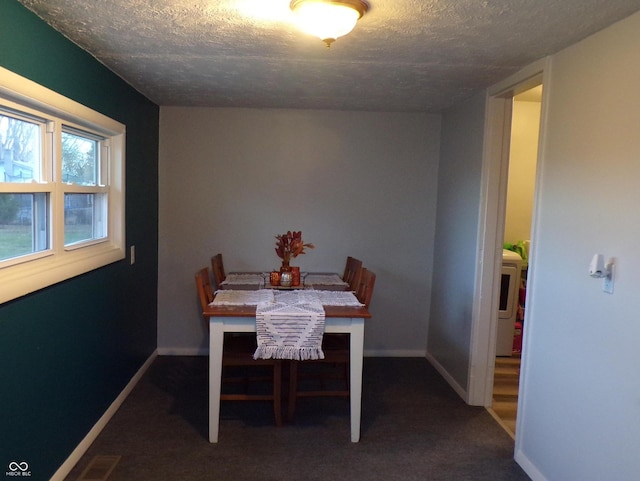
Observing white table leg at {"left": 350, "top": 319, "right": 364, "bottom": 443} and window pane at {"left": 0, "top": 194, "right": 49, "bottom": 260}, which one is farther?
white table leg at {"left": 350, "top": 319, "right": 364, "bottom": 443}

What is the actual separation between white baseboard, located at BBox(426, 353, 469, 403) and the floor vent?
2.25 m

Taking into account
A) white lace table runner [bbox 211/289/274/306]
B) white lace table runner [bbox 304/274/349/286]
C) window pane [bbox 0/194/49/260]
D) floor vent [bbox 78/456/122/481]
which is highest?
window pane [bbox 0/194/49/260]

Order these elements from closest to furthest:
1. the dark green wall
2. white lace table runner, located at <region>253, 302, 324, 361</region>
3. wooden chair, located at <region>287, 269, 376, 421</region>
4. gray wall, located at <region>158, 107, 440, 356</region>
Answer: the dark green wall → white lace table runner, located at <region>253, 302, 324, 361</region> → wooden chair, located at <region>287, 269, 376, 421</region> → gray wall, located at <region>158, 107, 440, 356</region>

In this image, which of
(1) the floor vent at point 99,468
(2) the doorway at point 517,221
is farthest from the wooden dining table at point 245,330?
(2) the doorway at point 517,221

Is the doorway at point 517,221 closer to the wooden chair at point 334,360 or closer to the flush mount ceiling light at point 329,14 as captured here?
the wooden chair at point 334,360

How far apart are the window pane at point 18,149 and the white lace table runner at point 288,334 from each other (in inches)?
50.4

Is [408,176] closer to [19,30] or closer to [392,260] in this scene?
[392,260]

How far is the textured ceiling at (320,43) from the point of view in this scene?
71.9 inches

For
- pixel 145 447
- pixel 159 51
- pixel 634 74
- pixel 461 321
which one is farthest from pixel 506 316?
pixel 159 51

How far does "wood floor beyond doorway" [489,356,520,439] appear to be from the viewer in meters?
3.11

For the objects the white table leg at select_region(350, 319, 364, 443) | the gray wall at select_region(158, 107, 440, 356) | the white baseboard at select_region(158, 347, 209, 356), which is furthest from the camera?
the white baseboard at select_region(158, 347, 209, 356)

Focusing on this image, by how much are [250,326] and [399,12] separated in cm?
173

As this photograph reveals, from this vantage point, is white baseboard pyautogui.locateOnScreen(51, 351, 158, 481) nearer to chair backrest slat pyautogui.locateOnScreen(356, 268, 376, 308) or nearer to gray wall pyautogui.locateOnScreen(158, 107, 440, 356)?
gray wall pyautogui.locateOnScreen(158, 107, 440, 356)

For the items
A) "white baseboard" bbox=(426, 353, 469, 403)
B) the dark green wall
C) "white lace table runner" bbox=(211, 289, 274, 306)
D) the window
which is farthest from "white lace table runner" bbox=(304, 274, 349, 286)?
the window
